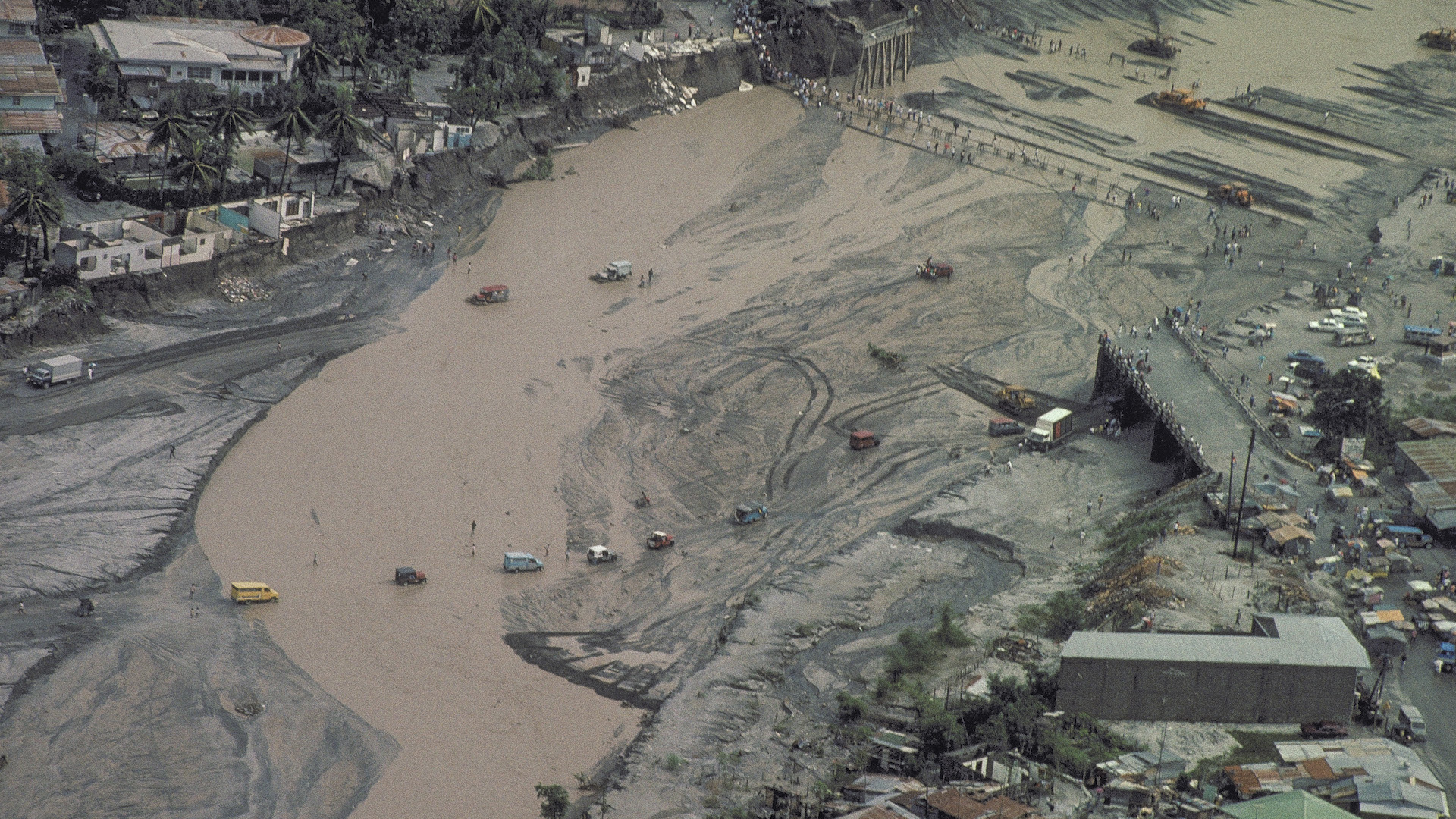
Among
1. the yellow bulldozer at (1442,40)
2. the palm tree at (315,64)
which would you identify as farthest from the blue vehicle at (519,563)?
the yellow bulldozer at (1442,40)

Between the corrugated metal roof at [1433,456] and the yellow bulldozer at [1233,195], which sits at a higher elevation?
the yellow bulldozer at [1233,195]

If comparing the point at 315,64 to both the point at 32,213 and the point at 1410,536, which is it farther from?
the point at 1410,536

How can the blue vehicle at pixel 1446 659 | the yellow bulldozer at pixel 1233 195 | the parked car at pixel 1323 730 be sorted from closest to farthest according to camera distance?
the parked car at pixel 1323 730
the blue vehicle at pixel 1446 659
the yellow bulldozer at pixel 1233 195

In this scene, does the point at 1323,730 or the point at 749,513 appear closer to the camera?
the point at 1323,730

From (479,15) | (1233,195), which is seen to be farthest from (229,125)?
(1233,195)

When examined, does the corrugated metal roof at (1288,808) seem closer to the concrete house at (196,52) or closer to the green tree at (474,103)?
the green tree at (474,103)

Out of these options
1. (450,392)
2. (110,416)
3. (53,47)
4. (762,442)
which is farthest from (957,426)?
(53,47)

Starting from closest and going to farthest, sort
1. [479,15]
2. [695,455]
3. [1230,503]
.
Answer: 1. [1230,503]
2. [695,455]
3. [479,15]
